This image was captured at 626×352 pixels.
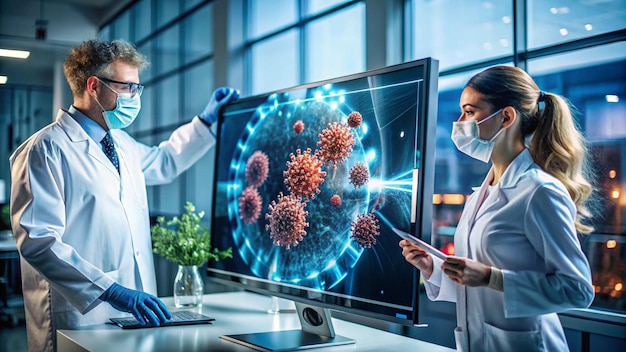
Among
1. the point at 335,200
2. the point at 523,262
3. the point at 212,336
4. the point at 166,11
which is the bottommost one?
the point at 212,336

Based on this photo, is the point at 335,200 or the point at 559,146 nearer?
the point at 559,146

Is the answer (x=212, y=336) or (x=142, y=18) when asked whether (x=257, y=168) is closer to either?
(x=212, y=336)

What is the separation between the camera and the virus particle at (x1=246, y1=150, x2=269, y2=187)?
6.41 feet

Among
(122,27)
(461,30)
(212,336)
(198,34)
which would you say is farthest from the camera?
(122,27)

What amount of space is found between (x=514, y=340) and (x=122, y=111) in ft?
4.99

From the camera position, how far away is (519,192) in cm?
133

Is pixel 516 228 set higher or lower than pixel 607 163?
lower

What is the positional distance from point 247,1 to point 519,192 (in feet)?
10.4

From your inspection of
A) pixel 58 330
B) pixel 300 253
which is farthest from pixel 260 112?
pixel 58 330

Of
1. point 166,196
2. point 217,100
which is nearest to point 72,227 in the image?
point 217,100

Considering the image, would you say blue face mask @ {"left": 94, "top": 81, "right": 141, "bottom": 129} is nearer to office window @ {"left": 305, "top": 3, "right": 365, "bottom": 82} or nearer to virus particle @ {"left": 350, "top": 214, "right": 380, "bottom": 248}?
virus particle @ {"left": 350, "top": 214, "right": 380, "bottom": 248}

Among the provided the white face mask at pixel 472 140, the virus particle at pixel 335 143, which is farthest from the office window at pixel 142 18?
the white face mask at pixel 472 140

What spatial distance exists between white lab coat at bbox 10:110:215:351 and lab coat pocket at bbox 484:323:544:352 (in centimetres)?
117

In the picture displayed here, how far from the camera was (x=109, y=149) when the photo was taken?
2254 millimetres
